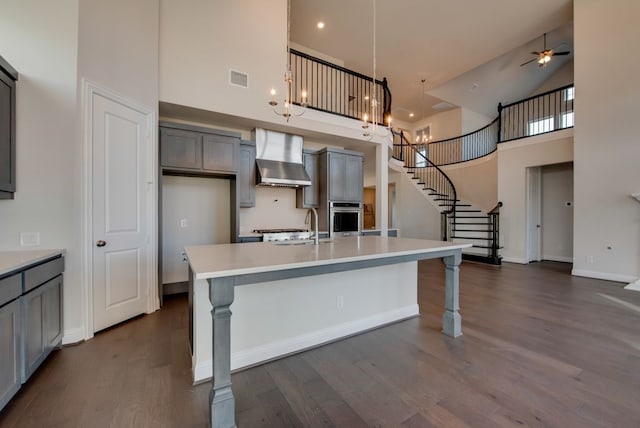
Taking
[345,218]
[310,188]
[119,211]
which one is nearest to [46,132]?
[119,211]

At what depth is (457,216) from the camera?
8.02 metres

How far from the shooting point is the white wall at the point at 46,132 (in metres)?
2.39

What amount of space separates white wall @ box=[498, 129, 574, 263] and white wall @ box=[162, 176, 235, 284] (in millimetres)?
6763

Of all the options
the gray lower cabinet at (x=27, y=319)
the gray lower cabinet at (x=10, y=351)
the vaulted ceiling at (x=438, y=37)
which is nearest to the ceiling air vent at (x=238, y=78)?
the vaulted ceiling at (x=438, y=37)

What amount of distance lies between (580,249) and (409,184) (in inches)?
191

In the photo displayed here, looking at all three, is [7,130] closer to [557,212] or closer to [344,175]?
[344,175]

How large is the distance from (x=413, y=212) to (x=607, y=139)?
498 centimetres

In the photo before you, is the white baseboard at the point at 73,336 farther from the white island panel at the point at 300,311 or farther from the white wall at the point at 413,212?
the white wall at the point at 413,212

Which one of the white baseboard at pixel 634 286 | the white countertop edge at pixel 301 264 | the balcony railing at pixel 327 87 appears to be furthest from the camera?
the balcony railing at pixel 327 87

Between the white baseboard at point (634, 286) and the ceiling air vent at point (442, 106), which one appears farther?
the ceiling air vent at point (442, 106)

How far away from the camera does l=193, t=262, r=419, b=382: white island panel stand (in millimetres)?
2041

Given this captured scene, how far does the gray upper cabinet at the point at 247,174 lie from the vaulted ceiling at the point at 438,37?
10.5 feet

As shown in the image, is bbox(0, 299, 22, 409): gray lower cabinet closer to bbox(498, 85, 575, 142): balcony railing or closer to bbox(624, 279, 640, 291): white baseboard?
bbox(624, 279, 640, 291): white baseboard

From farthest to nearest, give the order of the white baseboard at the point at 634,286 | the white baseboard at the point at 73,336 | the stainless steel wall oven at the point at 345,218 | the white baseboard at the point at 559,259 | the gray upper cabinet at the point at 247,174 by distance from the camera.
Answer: the white baseboard at the point at 559,259 → the stainless steel wall oven at the point at 345,218 → the gray upper cabinet at the point at 247,174 → the white baseboard at the point at 634,286 → the white baseboard at the point at 73,336
